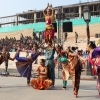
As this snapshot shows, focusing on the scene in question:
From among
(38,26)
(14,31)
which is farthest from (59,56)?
(14,31)

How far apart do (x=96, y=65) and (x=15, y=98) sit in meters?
2.40

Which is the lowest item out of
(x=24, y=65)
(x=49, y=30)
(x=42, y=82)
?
(x=42, y=82)

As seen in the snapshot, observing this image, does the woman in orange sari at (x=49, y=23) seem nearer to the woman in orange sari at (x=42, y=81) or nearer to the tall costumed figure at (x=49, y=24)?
the tall costumed figure at (x=49, y=24)

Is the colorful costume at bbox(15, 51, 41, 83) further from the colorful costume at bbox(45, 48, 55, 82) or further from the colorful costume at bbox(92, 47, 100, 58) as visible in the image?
the colorful costume at bbox(92, 47, 100, 58)

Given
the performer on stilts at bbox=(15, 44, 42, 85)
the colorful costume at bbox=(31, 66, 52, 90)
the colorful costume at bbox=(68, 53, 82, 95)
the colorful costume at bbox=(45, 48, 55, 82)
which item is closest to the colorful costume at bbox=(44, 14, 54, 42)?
the colorful costume at bbox=(45, 48, 55, 82)

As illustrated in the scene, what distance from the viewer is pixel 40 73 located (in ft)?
30.1

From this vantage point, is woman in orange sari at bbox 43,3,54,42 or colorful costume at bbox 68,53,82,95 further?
woman in orange sari at bbox 43,3,54,42

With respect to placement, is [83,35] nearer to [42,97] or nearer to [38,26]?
[38,26]

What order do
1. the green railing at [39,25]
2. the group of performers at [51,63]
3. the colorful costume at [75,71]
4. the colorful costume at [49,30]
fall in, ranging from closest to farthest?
the group of performers at [51,63] < the colorful costume at [75,71] < the colorful costume at [49,30] < the green railing at [39,25]

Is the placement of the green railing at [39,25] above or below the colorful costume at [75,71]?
above

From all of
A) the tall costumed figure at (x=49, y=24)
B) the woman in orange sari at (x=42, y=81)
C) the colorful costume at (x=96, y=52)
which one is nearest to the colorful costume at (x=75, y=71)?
the colorful costume at (x=96, y=52)

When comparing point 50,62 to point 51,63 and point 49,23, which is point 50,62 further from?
point 49,23

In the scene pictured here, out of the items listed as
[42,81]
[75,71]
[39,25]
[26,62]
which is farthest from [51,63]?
[39,25]

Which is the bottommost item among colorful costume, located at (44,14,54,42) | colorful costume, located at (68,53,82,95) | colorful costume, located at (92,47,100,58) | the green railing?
colorful costume, located at (68,53,82,95)
